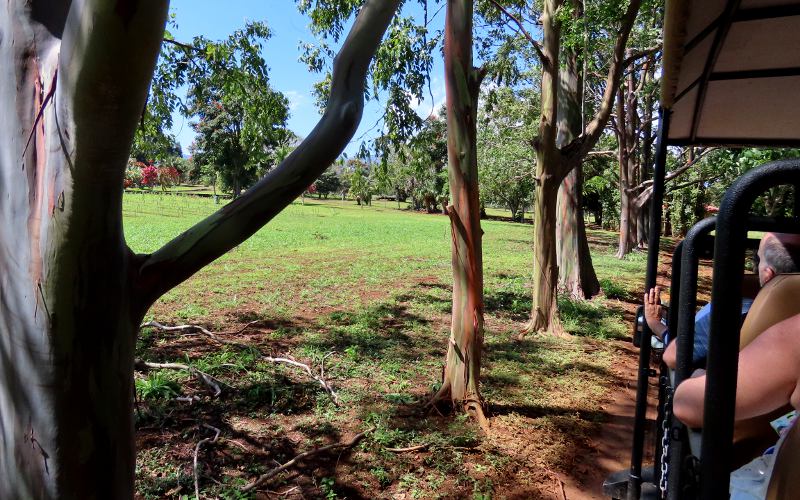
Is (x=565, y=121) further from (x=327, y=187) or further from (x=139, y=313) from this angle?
(x=327, y=187)

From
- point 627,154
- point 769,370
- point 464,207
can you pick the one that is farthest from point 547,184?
point 627,154

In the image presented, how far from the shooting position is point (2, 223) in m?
1.70

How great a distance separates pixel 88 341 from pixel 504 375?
4379mm

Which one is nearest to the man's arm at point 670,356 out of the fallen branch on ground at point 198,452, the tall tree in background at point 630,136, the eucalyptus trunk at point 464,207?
the eucalyptus trunk at point 464,207

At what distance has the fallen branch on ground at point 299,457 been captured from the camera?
A: 310 cm

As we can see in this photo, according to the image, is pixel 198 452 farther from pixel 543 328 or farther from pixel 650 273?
pixel 543 328

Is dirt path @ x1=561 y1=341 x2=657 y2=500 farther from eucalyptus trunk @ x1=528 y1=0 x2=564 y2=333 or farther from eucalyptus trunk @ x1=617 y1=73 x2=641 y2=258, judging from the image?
eucalyptus trunk @ x1=617 y1=73 x2=641 y2=258

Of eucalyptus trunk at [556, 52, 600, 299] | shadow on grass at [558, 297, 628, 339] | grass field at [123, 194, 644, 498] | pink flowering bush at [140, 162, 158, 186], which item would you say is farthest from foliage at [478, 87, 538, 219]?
pink flowering bush at [140, 162, 158, 186]

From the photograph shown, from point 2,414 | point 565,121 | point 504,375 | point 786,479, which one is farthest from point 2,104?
point 565,121

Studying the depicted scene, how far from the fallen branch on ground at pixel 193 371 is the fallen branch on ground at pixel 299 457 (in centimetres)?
130

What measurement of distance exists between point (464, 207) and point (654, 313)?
6.46 ft

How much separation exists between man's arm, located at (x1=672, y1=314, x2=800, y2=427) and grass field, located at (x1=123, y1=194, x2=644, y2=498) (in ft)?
8.06

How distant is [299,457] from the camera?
3432 mm

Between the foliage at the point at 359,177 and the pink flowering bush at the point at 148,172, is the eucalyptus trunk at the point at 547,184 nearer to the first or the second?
the foliage at the point at 359,177
